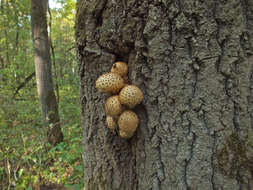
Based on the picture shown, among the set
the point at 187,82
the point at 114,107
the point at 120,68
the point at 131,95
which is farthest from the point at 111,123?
the point at 187,82

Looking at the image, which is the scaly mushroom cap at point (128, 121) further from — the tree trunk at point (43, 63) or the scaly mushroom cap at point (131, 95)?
the tree trunk at point (43, 63)

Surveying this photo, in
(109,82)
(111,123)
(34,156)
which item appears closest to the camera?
(109,82)

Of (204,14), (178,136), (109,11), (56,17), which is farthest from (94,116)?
(56,17)

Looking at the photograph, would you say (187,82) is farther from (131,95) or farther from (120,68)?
(120,68)

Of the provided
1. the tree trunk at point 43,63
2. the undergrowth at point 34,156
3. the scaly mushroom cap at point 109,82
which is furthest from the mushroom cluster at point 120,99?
the tree trunk at point 43,63

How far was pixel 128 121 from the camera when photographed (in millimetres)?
1190

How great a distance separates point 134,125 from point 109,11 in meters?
0.89

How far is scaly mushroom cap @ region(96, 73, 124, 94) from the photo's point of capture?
1.19 m

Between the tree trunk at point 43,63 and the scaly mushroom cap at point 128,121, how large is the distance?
12.2 feet

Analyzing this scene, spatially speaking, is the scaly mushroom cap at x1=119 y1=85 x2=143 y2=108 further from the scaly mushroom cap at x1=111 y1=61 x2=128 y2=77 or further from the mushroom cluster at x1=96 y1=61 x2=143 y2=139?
the scaly mushroom cap at x1=111 y1=61 x2=128 y2=77

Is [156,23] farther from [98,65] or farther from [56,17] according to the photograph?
[56,17]

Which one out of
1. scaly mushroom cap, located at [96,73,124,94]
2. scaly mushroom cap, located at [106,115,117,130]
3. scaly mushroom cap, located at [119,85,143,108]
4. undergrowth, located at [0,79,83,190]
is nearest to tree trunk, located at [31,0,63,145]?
undergrowth, located at [0,79,83,190]

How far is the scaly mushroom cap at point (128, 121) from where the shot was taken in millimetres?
1190

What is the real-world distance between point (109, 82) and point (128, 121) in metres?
0.32
